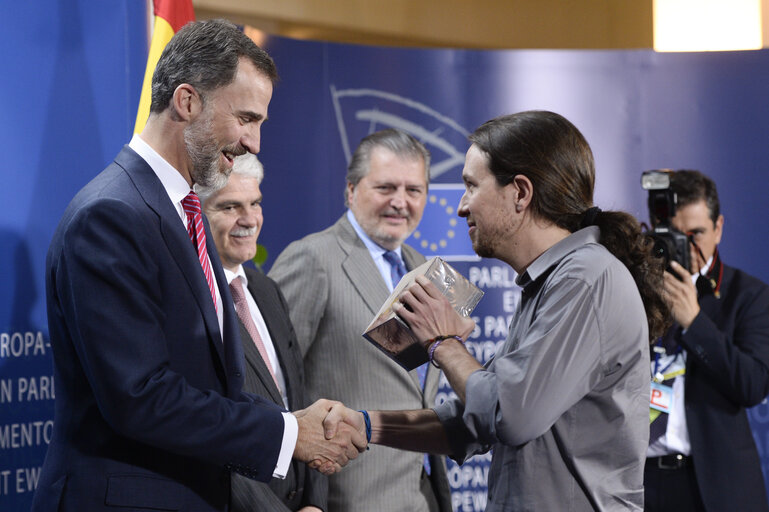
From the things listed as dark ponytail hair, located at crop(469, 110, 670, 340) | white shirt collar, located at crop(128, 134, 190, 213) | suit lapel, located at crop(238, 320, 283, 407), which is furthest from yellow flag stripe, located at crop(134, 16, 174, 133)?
dark ponytail hair, located at crop(469, 110, 670, 340)

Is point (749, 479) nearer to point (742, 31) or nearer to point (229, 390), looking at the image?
point (229, 390)

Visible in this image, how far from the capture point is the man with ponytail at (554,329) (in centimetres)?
196

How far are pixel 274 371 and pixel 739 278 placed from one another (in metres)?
2.03

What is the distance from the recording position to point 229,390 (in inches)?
79.4

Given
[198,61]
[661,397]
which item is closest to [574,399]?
[198,61]

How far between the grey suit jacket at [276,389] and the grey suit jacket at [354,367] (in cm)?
26

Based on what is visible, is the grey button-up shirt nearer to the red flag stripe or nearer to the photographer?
the photographer

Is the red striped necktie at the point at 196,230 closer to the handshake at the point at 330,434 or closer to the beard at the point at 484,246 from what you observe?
the handshake at the point at 330,434

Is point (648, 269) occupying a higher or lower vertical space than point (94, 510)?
higher

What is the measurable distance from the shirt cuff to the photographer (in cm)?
187

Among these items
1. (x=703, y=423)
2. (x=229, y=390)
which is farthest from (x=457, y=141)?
(x=229, y=390)

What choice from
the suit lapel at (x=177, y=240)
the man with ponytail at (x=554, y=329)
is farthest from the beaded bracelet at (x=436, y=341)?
the suit lapel at (x=177, y=240)

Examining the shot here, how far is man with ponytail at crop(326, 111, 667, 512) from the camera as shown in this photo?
196cm

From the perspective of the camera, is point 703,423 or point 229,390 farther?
point 703,423
